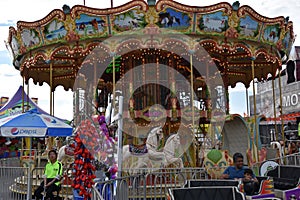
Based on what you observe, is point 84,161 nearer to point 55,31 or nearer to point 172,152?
point 172,152

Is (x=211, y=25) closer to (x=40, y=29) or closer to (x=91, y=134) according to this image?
(x=40, y=29)

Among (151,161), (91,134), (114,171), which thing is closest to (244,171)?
(114,171)

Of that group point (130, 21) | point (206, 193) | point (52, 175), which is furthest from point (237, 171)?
point (130, 21)

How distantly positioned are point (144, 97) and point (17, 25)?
169 inches

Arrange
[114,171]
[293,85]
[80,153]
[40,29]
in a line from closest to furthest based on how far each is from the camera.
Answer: [80,153]
[114,171]
[40,29]
[293,85]

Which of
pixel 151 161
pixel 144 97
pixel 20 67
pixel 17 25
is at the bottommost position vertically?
pixel 151 161

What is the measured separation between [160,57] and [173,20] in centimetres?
236

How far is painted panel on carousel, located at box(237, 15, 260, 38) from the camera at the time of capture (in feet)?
32.2

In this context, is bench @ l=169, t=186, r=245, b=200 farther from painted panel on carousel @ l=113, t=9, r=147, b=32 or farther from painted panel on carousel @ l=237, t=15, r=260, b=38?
painted panel on carousel @ l=237, t=15, r=260, b=38

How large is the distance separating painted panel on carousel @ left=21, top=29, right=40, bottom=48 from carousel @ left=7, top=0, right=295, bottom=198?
0.11 ft

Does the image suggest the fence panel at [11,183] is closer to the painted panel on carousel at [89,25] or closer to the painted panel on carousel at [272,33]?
the painted panel on carousel at [89,25]

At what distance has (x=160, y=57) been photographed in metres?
11.7

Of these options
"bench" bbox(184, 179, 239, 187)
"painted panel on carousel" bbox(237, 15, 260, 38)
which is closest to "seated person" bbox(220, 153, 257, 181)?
"bench" bbox(184, 179, 239, 187)

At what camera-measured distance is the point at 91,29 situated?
9.74 meters
